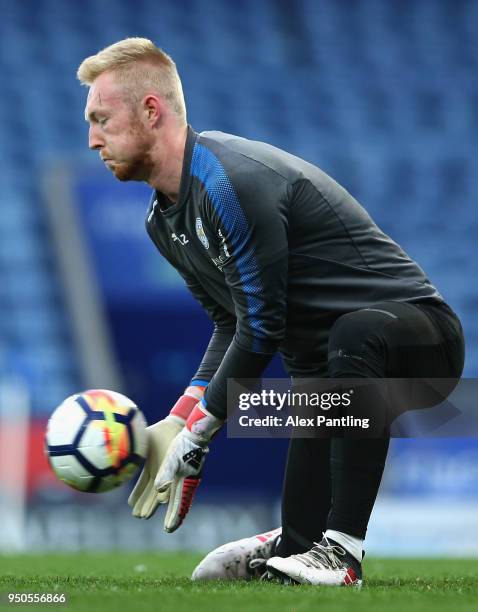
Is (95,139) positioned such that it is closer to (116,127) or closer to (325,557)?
(116,127)

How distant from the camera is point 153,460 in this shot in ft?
12.8

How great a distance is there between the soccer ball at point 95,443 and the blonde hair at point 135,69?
0.97 m

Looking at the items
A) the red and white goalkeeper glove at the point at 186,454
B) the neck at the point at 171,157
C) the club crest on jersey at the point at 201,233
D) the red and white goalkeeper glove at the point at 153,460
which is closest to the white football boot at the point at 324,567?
the red and white goalkeeper glove at the point at 186,454

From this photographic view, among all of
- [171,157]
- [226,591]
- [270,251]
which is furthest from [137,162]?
[226,591]

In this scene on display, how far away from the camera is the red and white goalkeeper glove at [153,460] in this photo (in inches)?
150

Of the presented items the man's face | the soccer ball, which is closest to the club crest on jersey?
the man's face

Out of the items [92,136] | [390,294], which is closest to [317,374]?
[390,294]

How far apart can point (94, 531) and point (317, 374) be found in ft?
15.5

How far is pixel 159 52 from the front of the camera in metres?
3.72

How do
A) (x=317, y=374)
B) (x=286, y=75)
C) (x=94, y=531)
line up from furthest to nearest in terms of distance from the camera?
1. (x=286, y=75)
2. (x=94, y=531)
3. (x=317, y=374)

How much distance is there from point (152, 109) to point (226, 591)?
4.72ft

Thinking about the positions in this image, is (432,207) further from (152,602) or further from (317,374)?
(152,602)

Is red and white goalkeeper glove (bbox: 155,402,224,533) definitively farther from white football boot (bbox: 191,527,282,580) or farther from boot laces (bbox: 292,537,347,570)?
boot laces (bbox: 292,537,347,570)

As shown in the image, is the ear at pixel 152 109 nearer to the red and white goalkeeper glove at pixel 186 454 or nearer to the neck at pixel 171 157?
the neck at pixel 171 157
